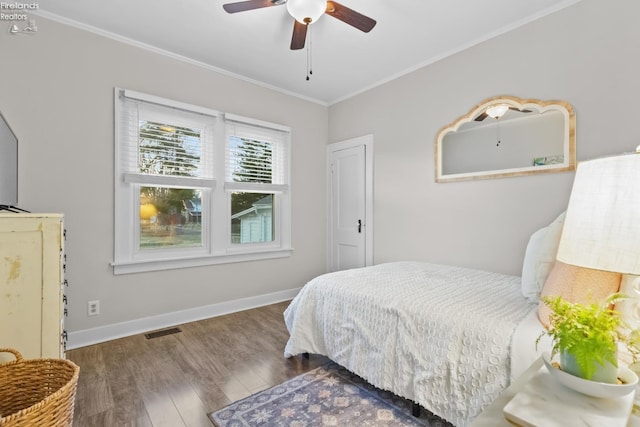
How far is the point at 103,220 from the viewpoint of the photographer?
107 inches

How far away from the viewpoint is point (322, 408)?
1.78m

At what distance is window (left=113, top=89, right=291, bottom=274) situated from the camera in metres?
2.84

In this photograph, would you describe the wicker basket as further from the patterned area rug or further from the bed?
the bed

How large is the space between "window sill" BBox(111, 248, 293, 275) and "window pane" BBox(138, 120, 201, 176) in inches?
34.3

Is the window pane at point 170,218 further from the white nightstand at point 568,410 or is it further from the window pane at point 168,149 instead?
the white nightstand at point 568,410

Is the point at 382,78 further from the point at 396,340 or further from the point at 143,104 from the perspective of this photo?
the point at 396,340

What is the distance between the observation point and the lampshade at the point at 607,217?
0.70m

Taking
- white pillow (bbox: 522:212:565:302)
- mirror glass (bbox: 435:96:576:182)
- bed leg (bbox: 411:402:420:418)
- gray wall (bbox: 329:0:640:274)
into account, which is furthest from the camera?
mirror glass (bbox: 435:96:576:182)

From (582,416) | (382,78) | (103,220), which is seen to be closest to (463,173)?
(382,78)

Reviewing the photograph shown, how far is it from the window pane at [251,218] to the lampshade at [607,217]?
10.5 feet

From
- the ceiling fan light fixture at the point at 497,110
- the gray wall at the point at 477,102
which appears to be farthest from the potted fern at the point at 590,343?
the ceiling fan light fixture at the point at 497,110

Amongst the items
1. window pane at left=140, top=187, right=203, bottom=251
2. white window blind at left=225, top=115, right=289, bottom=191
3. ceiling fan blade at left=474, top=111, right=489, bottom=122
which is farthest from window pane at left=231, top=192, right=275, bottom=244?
ceiling fan blade at left=474, top=111, right=489, bottom=122

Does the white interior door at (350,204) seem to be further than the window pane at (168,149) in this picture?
Yes

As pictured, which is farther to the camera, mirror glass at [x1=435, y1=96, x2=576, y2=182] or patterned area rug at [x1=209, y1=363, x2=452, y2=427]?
mirror glass at [x1=435, y1=96, x2=576, y2=182]
